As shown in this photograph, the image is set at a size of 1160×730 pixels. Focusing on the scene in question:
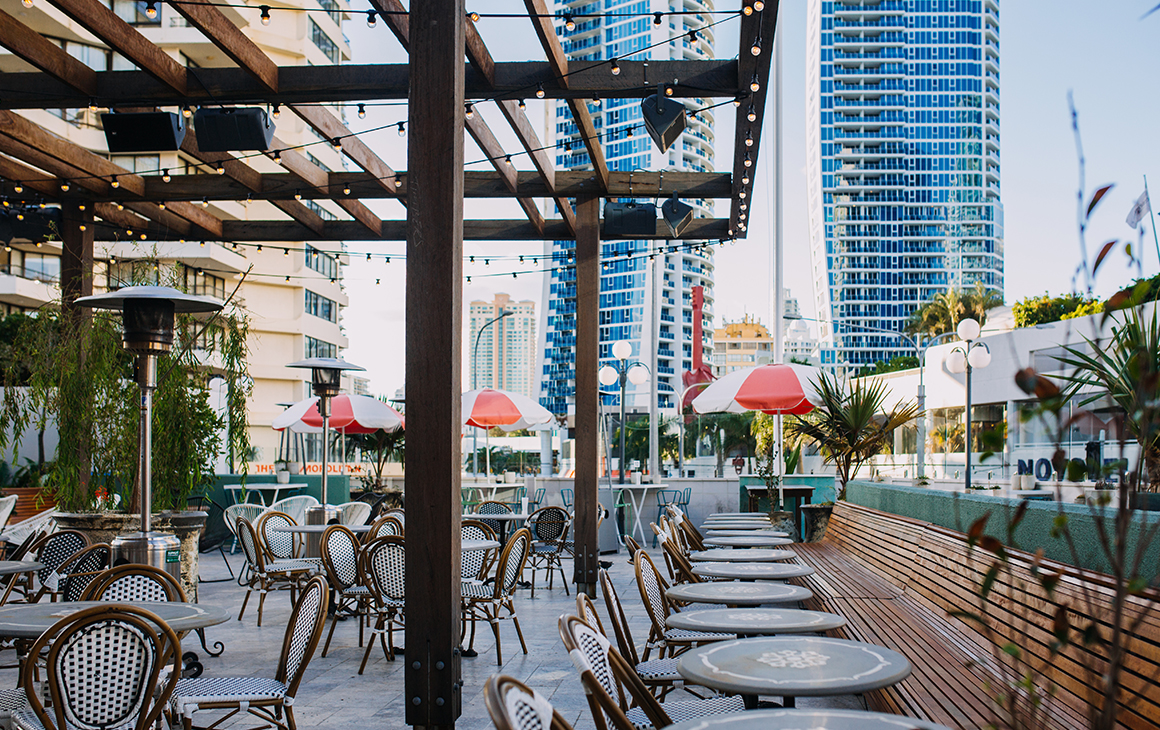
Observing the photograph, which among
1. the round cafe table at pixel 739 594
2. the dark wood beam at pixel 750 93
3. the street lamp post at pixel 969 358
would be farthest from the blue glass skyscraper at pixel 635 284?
the round cafe table at pixel 739 594

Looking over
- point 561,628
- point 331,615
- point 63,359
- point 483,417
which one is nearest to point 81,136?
point 483,417

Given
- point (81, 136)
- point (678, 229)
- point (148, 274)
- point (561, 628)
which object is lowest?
point (561, 628)

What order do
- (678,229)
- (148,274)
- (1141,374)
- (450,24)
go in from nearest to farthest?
(1141,374)
(450,24)
(148,274)
(678,229)

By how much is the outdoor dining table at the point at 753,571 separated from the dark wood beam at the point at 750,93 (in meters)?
3.42

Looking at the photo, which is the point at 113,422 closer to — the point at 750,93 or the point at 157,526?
the point at 157,526

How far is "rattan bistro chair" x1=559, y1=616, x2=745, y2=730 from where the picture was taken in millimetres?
2430

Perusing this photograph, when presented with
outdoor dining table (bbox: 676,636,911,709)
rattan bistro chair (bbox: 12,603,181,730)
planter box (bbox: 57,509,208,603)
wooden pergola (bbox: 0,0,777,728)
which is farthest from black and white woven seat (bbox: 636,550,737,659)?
planter box (bbox: 57,509,208,603)

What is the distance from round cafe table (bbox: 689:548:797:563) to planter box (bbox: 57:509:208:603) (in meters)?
4.40

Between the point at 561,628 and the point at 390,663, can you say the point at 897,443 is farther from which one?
the point at 561,628

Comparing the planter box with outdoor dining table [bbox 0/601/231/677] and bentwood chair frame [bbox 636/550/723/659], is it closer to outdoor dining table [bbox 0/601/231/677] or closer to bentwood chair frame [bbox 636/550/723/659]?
outdoor dining table [bbox 0/601/231/677]

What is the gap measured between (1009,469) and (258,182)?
67.7 feet

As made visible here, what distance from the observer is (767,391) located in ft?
35.1

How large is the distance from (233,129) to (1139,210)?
7147 millimetres

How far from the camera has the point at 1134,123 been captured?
2.88 meters
